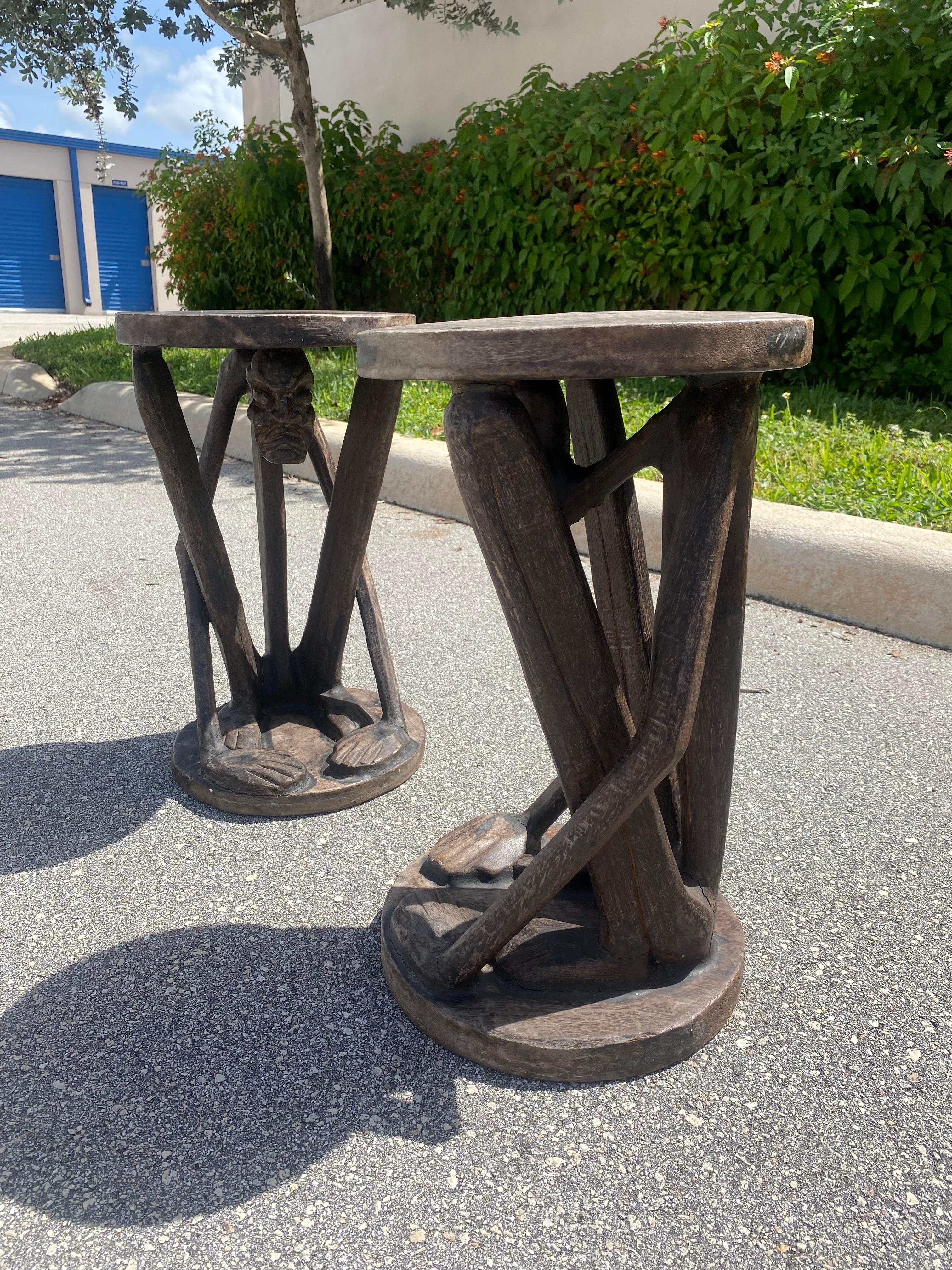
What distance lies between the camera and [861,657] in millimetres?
3031

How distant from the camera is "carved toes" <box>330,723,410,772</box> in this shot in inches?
88.7

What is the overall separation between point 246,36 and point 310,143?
757mm

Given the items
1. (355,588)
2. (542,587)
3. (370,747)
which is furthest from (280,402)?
(542,587)

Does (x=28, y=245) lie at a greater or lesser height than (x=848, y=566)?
greater

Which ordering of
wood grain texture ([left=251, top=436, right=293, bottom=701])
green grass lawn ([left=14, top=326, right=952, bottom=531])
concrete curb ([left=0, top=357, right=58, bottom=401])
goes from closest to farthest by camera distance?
wood grain texture ([left=251, top=436, right=293, bottom=701]), green grass lawn ([left=14, top=326, right=952, bottom=531]), concrete curb ([left=0, top=357, right=58, bottom=401])

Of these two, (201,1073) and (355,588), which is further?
(355,588)

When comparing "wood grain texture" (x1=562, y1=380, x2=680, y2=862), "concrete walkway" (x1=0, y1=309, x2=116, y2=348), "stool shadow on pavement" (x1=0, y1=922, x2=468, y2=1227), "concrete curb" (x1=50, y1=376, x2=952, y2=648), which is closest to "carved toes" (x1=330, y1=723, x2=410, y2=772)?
"stool shadow on pavement" (x1=0, y1=922, x2=468, y2=1227)

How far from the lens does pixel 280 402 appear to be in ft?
6.53

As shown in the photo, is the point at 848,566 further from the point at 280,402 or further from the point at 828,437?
the point at 280,402

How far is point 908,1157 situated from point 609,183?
5.98m

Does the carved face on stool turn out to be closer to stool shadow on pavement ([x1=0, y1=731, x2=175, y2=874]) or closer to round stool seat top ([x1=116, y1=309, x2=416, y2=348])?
round stool seat top ([x1=116, y1=309, x2=416, y2=348])

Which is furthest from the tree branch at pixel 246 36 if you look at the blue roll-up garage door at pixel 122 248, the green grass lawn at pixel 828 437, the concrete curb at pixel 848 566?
the blue roll-up garage door at pixel 122 248

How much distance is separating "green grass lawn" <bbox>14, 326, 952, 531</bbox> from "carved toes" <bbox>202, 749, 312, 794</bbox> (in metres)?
2.40

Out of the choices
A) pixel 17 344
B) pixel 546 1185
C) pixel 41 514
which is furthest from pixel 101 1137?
pixel 17 344
